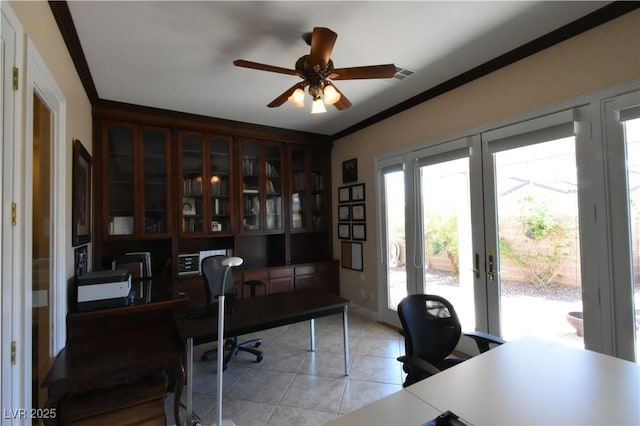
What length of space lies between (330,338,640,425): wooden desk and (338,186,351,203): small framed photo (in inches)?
126

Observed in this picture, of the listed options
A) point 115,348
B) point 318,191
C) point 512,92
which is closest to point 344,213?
point 318,191

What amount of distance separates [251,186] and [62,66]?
8.09ft

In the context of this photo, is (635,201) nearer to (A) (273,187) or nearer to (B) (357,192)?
(B) (357,192)

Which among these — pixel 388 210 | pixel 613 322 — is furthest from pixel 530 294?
pixel 388 210

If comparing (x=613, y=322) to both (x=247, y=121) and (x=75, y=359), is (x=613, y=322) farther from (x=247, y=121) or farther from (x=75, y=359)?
(x=247, y=121)

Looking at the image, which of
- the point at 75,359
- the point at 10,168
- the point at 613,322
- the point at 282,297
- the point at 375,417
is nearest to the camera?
the point at 375,417

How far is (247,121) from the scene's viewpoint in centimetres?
409

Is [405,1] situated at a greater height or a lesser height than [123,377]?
greater

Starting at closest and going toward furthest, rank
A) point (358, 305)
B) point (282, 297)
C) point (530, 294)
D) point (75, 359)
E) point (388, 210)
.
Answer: point (75, 359) → point (530, 294) → point (282, 297) → point (388, 210) → point (358, 305)

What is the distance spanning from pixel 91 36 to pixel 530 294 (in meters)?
4.04

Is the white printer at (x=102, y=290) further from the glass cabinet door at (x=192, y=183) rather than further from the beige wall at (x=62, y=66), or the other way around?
the glass cabinet door at (x=192, y=183)

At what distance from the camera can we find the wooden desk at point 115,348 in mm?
1646

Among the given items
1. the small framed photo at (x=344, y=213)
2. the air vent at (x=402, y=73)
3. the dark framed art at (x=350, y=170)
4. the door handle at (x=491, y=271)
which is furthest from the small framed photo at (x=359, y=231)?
the air vent at (x=402, y=73)

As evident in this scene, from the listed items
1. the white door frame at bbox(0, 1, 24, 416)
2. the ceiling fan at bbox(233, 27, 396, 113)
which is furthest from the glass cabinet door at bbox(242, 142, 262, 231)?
the white door frame at bbox(0, 1, 24, 416)
